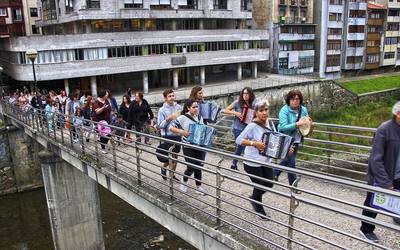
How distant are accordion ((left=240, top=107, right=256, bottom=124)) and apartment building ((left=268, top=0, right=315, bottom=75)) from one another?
4405 cm

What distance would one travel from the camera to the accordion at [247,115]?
7770 millimetres

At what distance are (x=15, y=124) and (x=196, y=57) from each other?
23523mm

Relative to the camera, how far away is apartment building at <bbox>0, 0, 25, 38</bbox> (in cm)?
4294

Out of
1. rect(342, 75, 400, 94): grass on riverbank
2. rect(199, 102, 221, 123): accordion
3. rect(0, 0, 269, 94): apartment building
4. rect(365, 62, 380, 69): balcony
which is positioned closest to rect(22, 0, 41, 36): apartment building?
rect(0, 0, 269, 94): apartment building

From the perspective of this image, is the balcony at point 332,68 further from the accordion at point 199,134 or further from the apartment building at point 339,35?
the accordion at point 199,134

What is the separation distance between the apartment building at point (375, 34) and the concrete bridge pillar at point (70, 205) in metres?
52.4

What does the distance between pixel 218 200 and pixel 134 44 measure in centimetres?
3330

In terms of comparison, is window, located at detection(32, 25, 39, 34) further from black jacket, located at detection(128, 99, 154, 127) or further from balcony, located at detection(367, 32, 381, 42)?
balcony, located at detection(367, 32, 381, 42)

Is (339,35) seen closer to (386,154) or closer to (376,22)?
(376,22)

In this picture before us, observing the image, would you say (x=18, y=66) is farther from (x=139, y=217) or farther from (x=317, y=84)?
(x=317, y=84)

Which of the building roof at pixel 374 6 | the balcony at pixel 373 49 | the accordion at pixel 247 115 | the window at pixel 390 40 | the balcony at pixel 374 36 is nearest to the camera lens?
the accordion at pixel 247 115

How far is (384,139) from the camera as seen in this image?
4652mm

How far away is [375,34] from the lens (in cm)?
5616

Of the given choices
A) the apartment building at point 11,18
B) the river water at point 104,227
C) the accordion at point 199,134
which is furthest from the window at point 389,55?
the accordion at point 199,134
